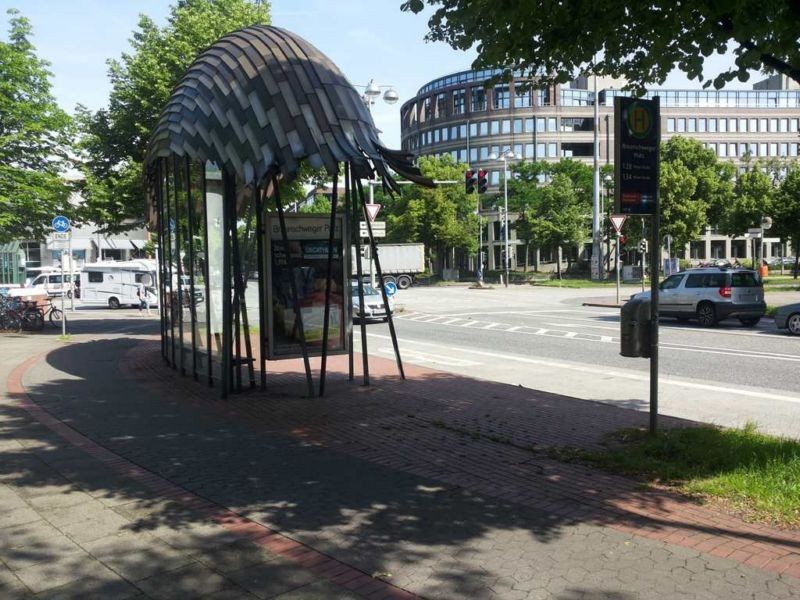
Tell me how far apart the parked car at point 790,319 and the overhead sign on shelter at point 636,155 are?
13878 mm

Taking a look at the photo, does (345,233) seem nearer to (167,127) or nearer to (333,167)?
(333,167)

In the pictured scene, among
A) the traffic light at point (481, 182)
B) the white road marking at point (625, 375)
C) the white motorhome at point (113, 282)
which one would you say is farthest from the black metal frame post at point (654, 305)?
the white motorhome at point (113, 282)

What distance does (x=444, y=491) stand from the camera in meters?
5.70

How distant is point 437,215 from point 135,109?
49.2m

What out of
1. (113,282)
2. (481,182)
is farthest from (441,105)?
(481,182)

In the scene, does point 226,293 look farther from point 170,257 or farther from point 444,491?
point 444,491

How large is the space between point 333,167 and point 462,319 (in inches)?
701

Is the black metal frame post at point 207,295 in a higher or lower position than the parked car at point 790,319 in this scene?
higher

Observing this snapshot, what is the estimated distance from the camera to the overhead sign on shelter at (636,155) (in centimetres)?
699

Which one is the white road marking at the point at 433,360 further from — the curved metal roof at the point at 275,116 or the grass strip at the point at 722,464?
the grass strip at the point at 722,464

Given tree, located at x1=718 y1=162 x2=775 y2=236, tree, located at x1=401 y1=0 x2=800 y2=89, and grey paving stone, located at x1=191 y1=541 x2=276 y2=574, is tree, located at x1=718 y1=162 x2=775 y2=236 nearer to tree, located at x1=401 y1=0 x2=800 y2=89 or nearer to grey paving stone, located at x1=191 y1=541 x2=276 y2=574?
tree, located at x1=401 y1=0 x2=800 y2=89

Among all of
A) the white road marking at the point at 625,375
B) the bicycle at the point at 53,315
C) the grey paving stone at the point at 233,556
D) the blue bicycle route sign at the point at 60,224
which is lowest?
the white road marking at the point at 625,375

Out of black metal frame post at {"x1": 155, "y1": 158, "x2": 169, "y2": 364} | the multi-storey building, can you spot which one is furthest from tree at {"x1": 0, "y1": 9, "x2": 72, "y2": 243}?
the multi-storey building

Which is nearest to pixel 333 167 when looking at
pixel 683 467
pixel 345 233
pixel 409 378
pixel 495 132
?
pixel 345 233
